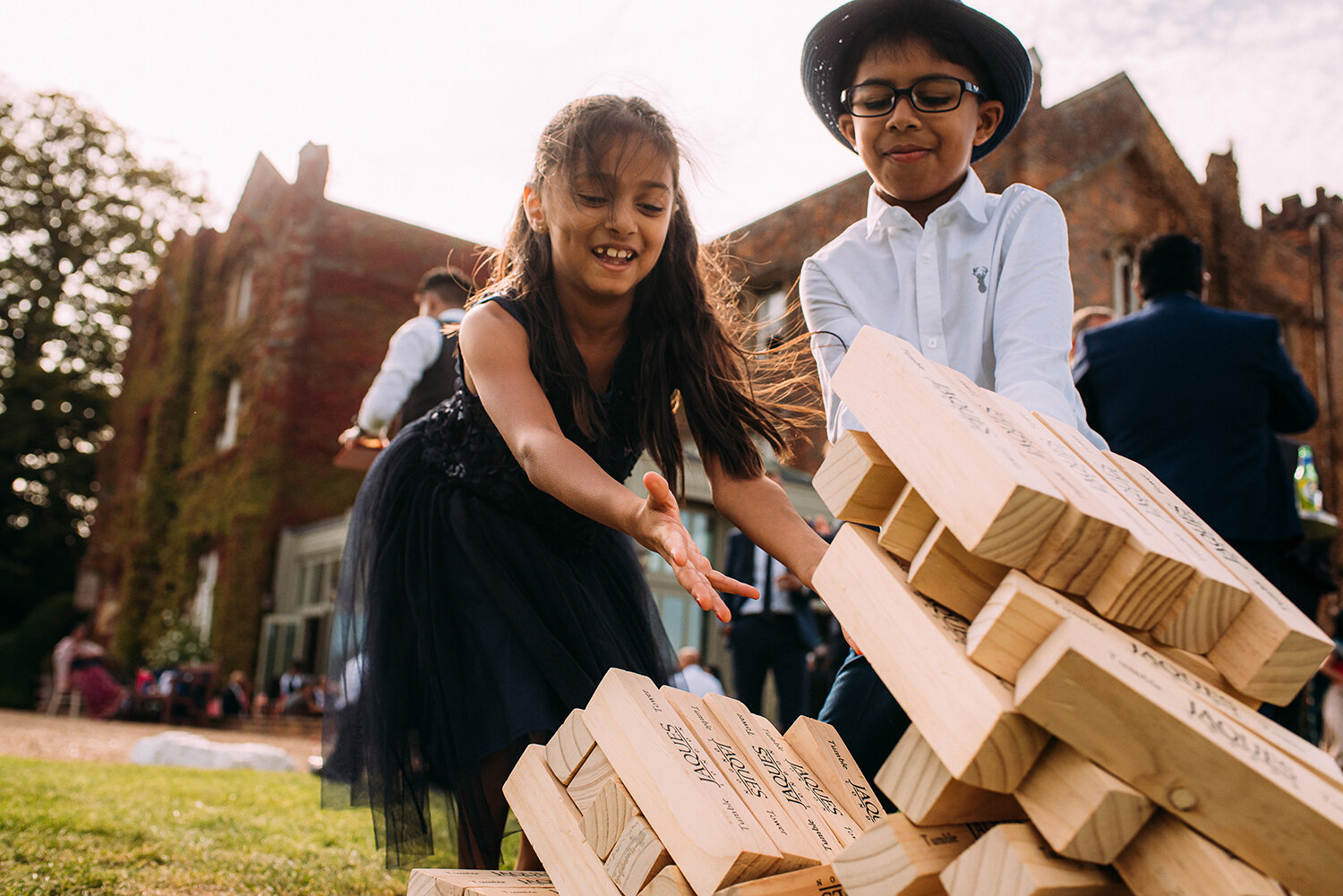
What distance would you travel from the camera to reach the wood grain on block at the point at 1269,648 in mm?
1166

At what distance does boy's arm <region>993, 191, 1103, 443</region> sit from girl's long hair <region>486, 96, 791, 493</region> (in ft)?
1.99

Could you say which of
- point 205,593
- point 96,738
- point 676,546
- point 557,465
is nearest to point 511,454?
point 557,465

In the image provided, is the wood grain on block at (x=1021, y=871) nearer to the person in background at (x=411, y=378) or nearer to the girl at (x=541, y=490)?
the girl at (x=541, y=490)

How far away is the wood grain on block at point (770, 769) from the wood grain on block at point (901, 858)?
1.04 ft

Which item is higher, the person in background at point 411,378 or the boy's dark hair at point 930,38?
the boy's dark hair at point 930,38

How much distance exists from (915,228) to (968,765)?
1.58 m

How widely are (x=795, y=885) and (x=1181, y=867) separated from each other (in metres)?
0.55

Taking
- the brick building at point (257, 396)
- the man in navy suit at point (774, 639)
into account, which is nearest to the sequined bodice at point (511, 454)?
the man in navy suit at point (774, 639)

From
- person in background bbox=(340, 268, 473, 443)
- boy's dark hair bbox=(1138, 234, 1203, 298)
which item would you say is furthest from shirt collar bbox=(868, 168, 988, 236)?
person in background bbox=(340, 268, 473, 443)

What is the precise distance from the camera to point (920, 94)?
2.36 m

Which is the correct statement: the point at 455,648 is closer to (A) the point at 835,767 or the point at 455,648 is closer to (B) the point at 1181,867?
(A) the point at 835,767

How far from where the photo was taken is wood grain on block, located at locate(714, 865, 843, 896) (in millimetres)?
1400

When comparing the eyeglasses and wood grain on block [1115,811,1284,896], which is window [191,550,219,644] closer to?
the eyeglasses

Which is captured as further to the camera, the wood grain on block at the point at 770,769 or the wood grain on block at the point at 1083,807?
the wood grain on block at the point at 770,769
